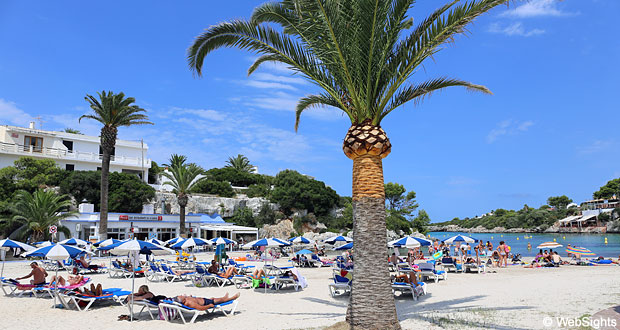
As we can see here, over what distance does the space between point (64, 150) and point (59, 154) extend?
0.79m

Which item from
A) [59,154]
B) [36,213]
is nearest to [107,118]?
[36,213]

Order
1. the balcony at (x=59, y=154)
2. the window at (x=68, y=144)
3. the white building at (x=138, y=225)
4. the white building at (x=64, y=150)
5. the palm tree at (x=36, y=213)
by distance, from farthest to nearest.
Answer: the window at (x=68, y=144) < the white building at (x=64, y=150) < the balcony at (x=59, y=154) < the white building at (x=138, y=225) < the palm tree at (x=36, y=213)

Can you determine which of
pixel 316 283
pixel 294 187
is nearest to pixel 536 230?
pixel 294 187

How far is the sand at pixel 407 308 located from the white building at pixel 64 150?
134 feet

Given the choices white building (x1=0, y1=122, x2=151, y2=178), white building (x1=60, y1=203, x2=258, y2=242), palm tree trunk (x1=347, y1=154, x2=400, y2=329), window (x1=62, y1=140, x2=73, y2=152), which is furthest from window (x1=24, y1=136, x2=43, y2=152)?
palm tree trunk (x1=347, y1=154, x2=400, y2=329)

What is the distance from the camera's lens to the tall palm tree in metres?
7.09

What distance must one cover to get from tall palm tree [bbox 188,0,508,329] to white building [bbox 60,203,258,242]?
2984 centimetres

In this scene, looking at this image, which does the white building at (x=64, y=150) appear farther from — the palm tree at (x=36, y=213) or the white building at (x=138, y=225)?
the palm tree at (x=36, y=213)

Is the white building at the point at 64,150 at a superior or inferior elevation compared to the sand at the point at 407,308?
superior

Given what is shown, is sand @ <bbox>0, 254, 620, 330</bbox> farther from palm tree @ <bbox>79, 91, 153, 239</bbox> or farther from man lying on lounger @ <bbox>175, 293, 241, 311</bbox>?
palm tree @ <bbox>79, 91, 153, 239</bbox>

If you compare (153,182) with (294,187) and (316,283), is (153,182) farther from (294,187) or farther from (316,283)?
(316,283)

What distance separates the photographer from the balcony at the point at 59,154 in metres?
45.8

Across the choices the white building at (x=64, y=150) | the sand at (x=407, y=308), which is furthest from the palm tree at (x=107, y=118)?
the white building at (x=64, y=150)

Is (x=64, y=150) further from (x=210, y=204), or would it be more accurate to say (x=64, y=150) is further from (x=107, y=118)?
(x=107, y=118)
